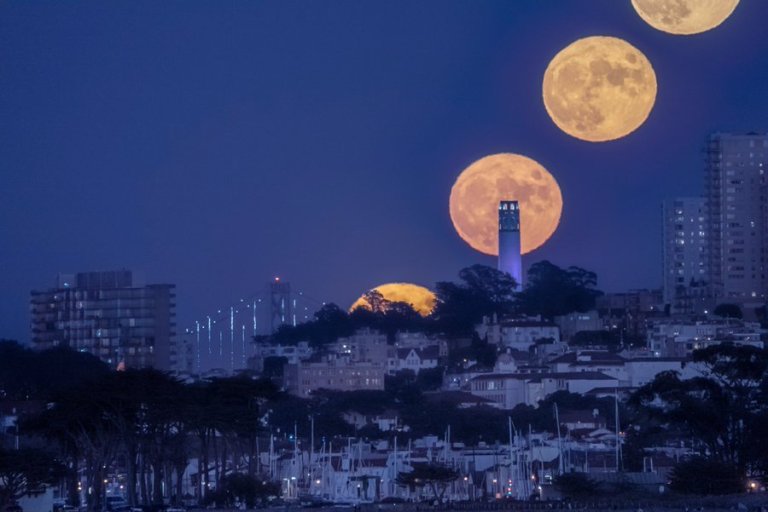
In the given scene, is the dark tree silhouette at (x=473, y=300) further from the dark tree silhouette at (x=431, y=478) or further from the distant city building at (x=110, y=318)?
the dark tree silhouette at (x=431, y=478)

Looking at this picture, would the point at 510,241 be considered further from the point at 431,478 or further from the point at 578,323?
the point at 431,478


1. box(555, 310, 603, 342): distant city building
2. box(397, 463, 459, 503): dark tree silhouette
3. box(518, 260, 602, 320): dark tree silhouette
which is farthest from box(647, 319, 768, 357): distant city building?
box(397, 463, 459, 503): dark tree silhouette

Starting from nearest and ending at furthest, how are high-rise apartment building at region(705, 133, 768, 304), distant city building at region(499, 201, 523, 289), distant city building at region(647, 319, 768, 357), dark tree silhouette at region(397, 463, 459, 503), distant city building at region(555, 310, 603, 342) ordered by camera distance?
dark tree silhouette at region(397, 463, 459, 503)
distant city building at region(647, 319, 768, 357)
distant city building at region(499, 201, 523, 289)
distant city building at region(555, 310, 603, 342)
high-rise apartment building at region(705, 133, 768, 304)

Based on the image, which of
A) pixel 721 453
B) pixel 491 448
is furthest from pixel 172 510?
pixel 491 448

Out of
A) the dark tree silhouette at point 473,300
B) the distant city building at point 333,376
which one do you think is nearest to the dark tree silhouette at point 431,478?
the distant city building at point 333,376

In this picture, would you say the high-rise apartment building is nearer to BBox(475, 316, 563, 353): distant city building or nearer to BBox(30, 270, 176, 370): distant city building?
BBox(475, 316, 563, 353): distant city building

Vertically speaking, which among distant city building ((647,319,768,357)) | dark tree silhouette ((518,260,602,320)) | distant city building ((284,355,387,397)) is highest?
dark tree silhouette ((518,260,602,320))
